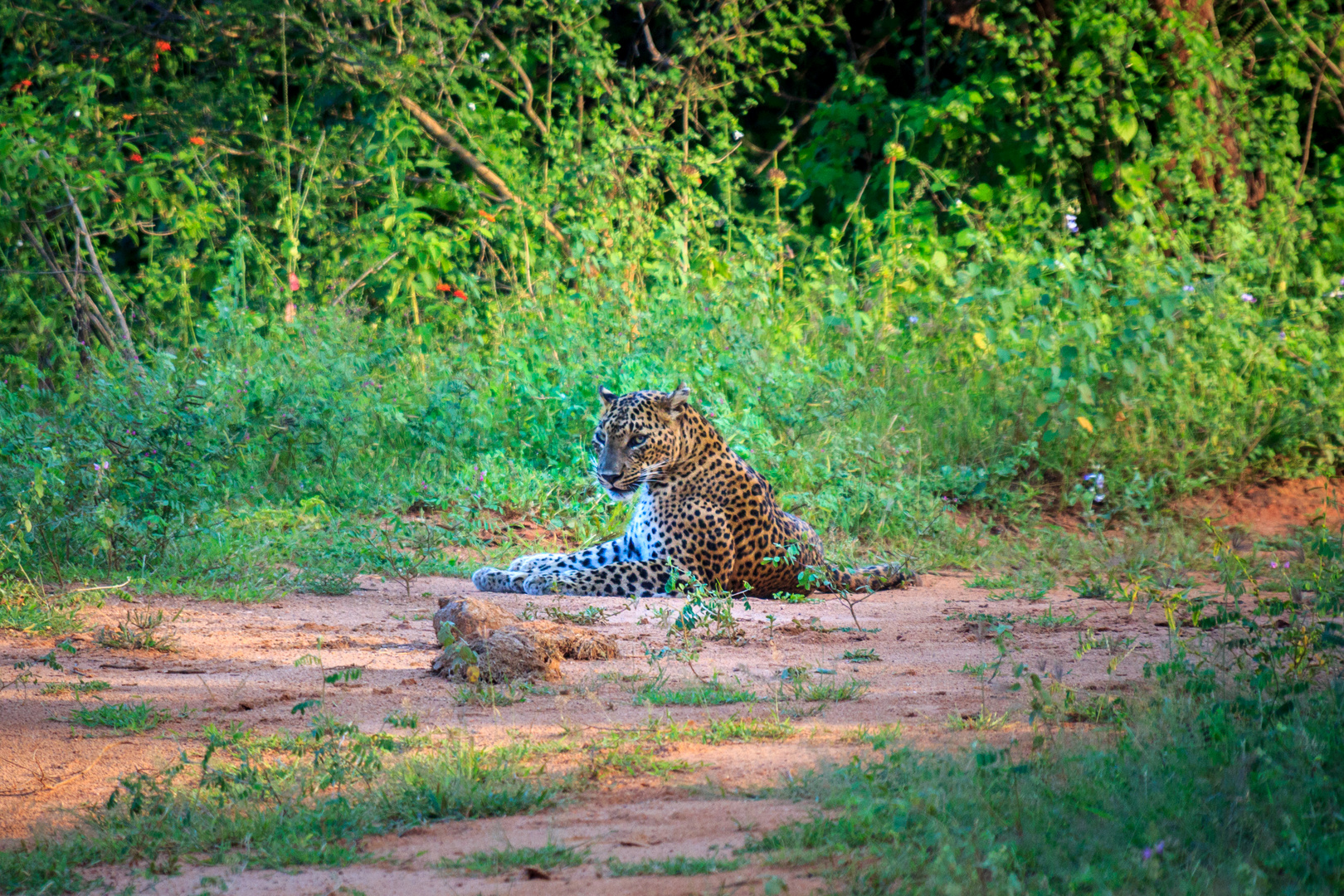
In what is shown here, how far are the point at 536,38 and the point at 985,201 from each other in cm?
476

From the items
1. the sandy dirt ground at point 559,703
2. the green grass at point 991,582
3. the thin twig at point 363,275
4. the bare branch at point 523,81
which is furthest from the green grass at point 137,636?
the bare branch at point 523,81

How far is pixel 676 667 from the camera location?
4711mm

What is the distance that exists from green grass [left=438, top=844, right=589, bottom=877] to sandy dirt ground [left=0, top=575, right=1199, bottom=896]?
38mm

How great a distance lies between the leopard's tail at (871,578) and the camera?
21.2ft

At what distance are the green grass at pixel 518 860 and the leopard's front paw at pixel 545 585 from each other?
3.52 m

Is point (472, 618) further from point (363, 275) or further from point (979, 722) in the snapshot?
point (363, 275)

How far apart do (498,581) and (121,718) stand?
8.44 feet

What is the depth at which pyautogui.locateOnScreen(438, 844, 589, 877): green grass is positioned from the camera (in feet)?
9.08

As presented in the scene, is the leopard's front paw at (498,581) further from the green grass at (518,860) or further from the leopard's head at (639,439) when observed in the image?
the green grass at (518,860)

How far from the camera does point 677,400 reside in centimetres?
666

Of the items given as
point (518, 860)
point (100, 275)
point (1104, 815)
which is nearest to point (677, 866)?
point (518, 860)

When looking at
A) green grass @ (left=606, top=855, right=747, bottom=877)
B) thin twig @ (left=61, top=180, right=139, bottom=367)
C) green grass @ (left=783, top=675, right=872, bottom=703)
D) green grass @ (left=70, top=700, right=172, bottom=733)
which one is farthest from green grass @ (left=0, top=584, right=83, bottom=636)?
thin twig @ (left=61, top=180, right=139, bottom=367)

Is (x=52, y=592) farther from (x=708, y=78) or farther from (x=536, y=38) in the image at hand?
(x=708, y=78)

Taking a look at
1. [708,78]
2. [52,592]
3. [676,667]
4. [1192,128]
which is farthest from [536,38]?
[676,667]
